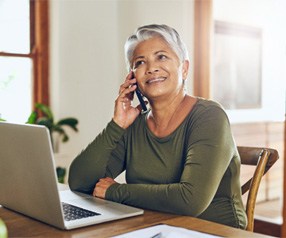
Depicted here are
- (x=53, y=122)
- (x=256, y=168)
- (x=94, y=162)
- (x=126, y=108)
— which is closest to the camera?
(x=256, y=168)

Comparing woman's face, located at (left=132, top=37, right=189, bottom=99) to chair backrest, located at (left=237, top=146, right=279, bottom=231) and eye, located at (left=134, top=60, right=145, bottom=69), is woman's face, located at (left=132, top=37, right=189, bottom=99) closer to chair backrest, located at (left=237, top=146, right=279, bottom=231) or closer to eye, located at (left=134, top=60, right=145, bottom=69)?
eye, located at (left=134, top=60, right=145, bottom=69)

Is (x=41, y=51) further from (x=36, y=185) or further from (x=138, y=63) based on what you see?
(x=36, y=185)

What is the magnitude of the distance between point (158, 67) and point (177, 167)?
14.8 inches

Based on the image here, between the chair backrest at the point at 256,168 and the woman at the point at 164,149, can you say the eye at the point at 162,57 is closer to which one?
the woman at the point at 164,149

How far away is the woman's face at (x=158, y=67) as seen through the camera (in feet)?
5.78

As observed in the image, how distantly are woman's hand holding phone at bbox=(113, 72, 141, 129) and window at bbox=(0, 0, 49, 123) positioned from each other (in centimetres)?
192

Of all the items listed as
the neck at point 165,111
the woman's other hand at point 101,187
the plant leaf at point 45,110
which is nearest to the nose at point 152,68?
the neck at point 165,111

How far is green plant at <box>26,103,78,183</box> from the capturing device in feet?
11.6

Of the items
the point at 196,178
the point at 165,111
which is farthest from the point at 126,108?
the point at 196,178

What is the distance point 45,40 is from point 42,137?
2.66 meters

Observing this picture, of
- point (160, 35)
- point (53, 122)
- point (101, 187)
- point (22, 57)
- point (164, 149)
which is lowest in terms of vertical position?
point (53, 122)

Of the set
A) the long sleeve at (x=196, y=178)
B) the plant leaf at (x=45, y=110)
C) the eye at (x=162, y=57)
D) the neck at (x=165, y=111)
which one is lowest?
the plant leaf at (x=45, y=110)

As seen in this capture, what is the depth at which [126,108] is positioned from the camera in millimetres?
1827

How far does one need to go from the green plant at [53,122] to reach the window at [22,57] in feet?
0.28
